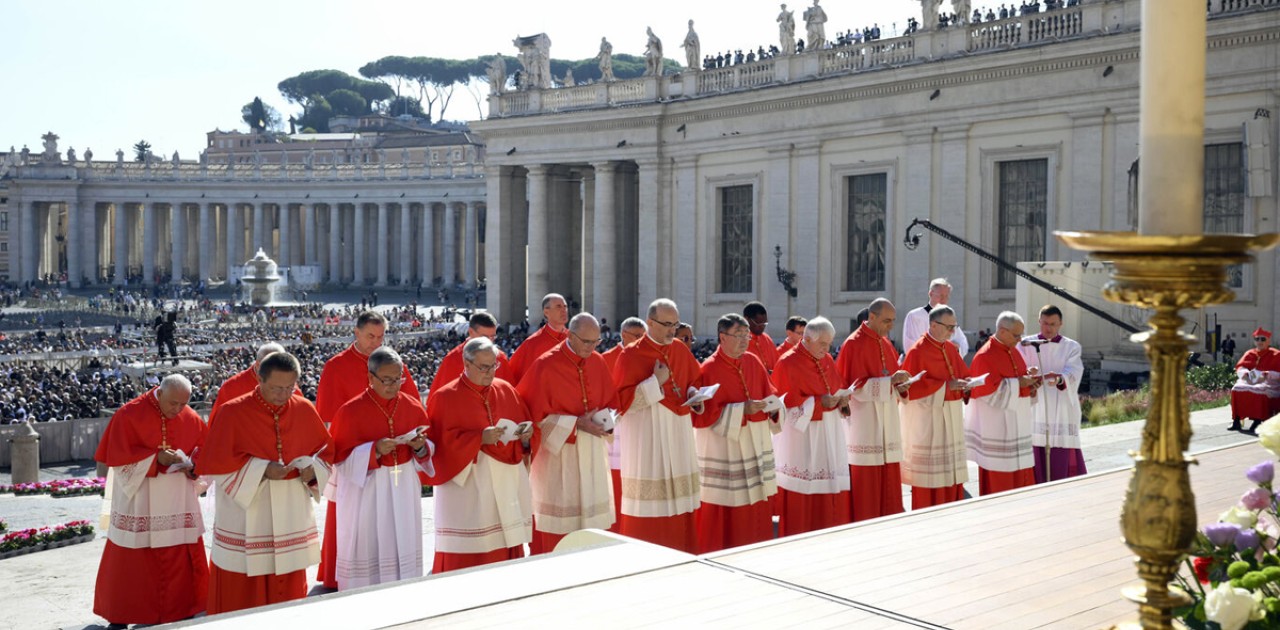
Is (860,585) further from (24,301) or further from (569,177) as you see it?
(24,301)

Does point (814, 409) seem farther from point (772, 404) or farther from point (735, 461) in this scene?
point (735, 461)

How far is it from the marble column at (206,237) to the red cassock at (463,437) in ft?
311

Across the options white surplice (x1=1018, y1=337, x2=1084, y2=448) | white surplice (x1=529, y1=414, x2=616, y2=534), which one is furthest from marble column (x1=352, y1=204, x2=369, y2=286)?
white surplice (x1=529, y1=414, x2=616, y2=534)

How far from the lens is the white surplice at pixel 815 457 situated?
39.8ft

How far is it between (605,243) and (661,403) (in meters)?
34.0

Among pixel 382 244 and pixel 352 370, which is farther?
pixel 382 244

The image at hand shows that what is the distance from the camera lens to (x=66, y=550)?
44.1 feet

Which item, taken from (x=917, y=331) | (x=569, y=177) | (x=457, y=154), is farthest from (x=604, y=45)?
(x=457, y=154)

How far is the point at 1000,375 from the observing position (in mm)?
13445

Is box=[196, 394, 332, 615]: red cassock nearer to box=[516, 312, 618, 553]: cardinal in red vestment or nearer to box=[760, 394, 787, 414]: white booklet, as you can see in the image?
box=[516, 312, 618, 553]: cardinal in red vestment

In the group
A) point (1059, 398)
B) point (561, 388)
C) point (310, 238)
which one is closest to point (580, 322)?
point (561, 388)

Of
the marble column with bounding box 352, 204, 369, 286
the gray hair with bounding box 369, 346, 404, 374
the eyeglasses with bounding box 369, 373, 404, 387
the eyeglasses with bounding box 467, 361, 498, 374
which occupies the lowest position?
the eyeglasses with bounding box 369, 373, 404, 387

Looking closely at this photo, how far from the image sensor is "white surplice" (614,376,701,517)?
11.1m

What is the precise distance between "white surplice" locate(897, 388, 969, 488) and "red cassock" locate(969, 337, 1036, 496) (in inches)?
20.8
